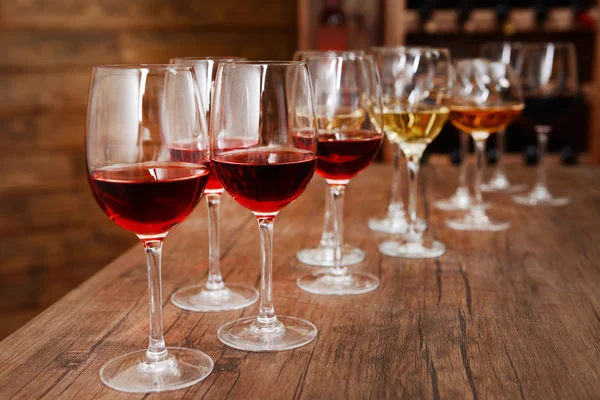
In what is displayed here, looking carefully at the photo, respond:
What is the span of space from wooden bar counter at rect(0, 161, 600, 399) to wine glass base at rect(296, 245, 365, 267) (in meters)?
0.02

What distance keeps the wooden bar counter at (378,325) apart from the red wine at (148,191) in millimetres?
156

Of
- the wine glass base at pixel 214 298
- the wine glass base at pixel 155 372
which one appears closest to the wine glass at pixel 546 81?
the wine glass base at pixel 214 298

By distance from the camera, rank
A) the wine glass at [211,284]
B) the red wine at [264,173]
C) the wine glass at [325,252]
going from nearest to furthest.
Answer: the red wine at [264,173], the wine glass at [211,284], the wine glass at [325,252]

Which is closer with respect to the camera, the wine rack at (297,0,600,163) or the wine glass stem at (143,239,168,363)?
the wine glass stem at (143,239,168,363)

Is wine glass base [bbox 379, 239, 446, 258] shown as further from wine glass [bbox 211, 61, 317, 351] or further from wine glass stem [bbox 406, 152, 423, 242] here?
wine glass [bbox 211, 61, 317, 351]

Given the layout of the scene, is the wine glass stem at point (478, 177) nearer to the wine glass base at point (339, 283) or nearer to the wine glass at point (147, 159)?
→ the wine glass base at point (339, 283)

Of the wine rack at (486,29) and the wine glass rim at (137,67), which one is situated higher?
the wine rack at (486,29)

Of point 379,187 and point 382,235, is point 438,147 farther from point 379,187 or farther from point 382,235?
point 382,235

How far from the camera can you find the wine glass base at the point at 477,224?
132cm

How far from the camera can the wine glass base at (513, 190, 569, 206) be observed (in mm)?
1517

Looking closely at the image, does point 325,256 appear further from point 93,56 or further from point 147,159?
point 93,56

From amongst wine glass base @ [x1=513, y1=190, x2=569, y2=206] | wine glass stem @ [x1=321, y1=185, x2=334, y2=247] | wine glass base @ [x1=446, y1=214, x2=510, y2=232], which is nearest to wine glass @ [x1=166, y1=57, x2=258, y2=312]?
wine glass stem @ [x1=321, y1=185, x2=334, y2=247]

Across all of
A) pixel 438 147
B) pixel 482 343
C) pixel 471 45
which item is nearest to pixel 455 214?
pixel 482 343

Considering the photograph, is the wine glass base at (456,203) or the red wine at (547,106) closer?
the wine glass base at (456,203)
